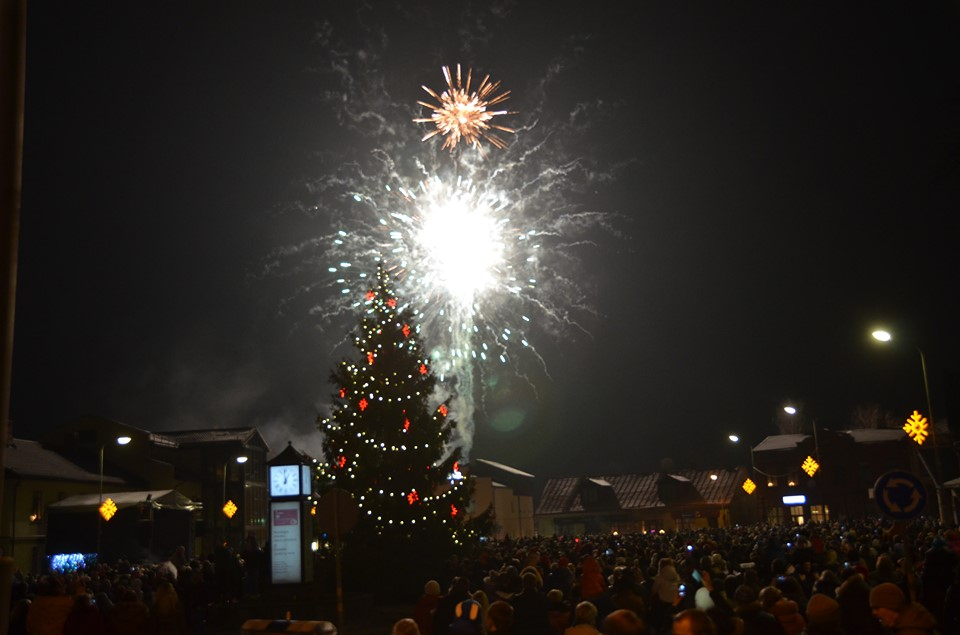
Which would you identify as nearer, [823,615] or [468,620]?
[823,615]

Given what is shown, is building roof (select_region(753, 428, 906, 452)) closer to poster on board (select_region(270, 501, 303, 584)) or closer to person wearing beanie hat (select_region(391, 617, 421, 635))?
poster on board (select_region(270, 501, 303, 584))

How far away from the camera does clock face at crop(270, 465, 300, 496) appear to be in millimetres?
23422

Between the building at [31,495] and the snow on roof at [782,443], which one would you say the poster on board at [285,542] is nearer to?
the building at [31,495]

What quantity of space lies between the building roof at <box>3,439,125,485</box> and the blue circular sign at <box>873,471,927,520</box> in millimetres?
44413

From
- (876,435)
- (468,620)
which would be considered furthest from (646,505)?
(468,620)

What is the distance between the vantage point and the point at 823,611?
8125 mm

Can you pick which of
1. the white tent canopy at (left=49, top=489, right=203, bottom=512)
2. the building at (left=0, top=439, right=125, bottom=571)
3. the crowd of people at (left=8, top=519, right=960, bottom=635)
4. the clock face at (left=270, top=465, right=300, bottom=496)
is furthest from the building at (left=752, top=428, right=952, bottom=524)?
the crowd of people at (left=8, top=519, right=960, bottom=635)

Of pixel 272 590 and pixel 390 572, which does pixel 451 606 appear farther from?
pixel 390 572

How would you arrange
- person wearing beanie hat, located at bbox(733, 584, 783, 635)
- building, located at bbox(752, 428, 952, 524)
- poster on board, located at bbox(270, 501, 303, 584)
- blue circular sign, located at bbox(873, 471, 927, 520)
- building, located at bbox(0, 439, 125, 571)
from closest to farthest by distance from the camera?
person wearing beanie hat, located at bbox(733, 584, 783, 635) → blue circular sign, located at bbox(873, 471, 927, 520) → poster on board, located at bbox(270, 501, 303, 584) → building, located at bbox(0, 439, 125, 571) → building, located at bbox(752, 428, 952, 524)

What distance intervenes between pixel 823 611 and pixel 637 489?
8745 cm

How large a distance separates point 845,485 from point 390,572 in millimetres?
67185

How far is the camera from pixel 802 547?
51.4ft

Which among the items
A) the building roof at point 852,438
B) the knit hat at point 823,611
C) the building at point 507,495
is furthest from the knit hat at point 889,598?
the building roof at point 852,438

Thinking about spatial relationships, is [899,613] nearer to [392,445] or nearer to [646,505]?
[392,445]
